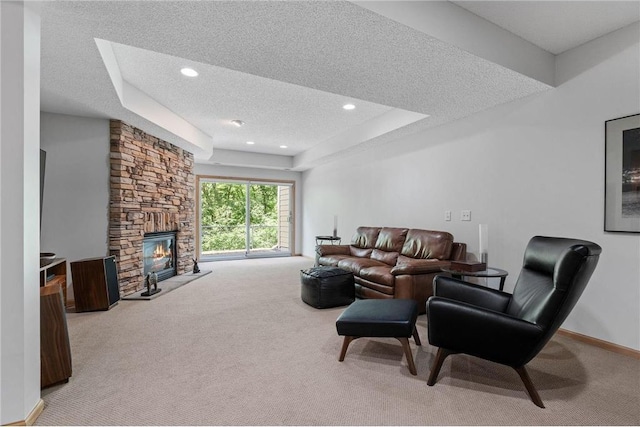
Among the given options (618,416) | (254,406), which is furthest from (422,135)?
(254,406)

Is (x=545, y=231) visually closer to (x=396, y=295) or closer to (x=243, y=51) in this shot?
(x=396, y=295)

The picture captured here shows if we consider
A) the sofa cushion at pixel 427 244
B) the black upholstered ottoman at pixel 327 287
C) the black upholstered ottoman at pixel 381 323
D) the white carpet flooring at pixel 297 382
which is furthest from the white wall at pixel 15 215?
the sofa cushion at pixel 427 244

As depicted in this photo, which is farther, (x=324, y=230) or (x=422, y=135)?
(x=324, y=230)

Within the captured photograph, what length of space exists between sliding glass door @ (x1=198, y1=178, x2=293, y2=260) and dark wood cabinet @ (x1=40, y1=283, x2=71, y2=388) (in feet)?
18.1

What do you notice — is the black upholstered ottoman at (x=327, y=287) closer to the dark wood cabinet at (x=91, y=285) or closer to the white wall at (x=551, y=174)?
the white wall at (x=551, y=174)

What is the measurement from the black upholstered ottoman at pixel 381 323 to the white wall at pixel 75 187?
3.46 meters

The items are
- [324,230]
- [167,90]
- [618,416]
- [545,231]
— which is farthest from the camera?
[324,230]

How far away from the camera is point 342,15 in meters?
1.87

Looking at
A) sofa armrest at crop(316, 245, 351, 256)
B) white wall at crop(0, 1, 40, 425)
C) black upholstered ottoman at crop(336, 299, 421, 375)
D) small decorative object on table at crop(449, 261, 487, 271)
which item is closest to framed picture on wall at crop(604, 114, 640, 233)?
small decorative object on table at crop(449, 261, 487, 271)

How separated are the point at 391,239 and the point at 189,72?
11.0 ft

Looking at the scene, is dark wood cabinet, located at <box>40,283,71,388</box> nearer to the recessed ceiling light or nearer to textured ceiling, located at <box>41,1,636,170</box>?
textured ceiling, located at <box>41,1,636,170</box>

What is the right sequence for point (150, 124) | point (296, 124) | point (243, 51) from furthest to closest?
Answer: 1. point (296, 124)
2. point (150, 124)
3. point (243, 51)

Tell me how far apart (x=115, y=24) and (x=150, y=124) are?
2.35 m

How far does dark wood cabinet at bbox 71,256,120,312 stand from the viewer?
11.4 ft
